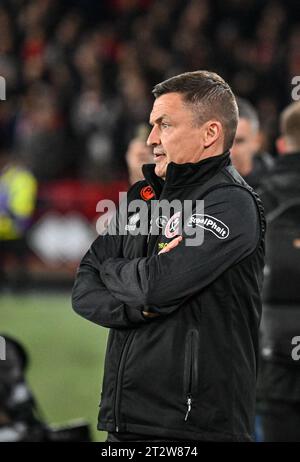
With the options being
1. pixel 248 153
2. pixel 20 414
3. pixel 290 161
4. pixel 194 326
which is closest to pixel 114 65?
pixel 248 153

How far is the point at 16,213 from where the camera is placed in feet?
44.9

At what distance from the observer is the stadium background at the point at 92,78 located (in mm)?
13508

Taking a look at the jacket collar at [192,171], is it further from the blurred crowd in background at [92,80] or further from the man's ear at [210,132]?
the blurred crowd in background at [92,80]

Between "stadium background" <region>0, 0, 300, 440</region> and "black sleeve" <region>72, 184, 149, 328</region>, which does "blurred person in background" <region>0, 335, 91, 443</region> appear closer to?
"black sleeve" <region>72, 184, 149, 328</region>

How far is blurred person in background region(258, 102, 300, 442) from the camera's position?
4.44 meters

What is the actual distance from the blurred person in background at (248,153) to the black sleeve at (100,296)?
1.54 metres

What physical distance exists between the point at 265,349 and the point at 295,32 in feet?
34.8

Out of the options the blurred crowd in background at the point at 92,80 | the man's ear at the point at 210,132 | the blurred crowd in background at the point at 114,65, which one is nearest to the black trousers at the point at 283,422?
the man's ear at the point at 210,132

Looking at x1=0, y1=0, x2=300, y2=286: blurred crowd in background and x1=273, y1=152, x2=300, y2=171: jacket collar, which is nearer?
x1=273, y1=152, x2=300, y2=171: jacket collar

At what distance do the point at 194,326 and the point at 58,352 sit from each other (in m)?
6.27

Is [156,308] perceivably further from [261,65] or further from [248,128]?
[261,65]

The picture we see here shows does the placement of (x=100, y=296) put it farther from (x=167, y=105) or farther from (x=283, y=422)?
(x=283, y=422)

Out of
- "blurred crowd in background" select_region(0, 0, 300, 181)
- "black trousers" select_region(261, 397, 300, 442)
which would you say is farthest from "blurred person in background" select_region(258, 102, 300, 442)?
"blurred crowd in background" select_region(0, 0, 300, 181)
